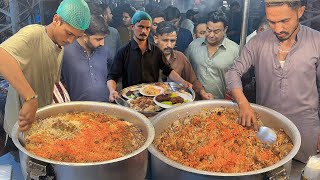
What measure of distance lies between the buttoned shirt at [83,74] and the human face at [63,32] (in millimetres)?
1099

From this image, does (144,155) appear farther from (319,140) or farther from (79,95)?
(79,95)

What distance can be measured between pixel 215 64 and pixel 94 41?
1.38 m

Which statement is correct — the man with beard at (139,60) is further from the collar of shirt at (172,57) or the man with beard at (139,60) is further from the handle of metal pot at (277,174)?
the handle of metal pot at (277,174)

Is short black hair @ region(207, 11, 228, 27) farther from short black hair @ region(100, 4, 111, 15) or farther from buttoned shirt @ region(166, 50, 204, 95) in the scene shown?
short black hair @ region(100, 4, 111, 15)

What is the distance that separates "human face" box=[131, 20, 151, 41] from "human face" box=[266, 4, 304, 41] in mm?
1375

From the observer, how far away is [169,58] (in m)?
3.60

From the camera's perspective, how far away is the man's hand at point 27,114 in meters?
1.40

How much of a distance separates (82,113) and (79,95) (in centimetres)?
161

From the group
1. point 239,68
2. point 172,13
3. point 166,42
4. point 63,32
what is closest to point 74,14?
point 63,32

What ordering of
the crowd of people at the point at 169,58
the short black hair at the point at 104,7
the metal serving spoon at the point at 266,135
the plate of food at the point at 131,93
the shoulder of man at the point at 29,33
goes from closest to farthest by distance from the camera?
the metal serving spoon at the point at 266,135 → the shoulder of man at the point at 29,33 → the crowd of people at the point at 169,58 → the plate of food at the point at 131,93 → the short black hair at the point at 104,7

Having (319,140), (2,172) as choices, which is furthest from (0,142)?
(319,140)

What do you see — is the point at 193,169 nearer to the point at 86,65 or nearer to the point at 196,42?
the point at 86,65

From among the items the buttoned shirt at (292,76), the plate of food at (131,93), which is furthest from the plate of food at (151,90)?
the buttoned shirt at (292,76)

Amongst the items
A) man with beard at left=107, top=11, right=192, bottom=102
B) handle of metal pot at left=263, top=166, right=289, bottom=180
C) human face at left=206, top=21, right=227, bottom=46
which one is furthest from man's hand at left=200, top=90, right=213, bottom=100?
handle of metal pot at left=263, top=166, right=289, bottom=180
